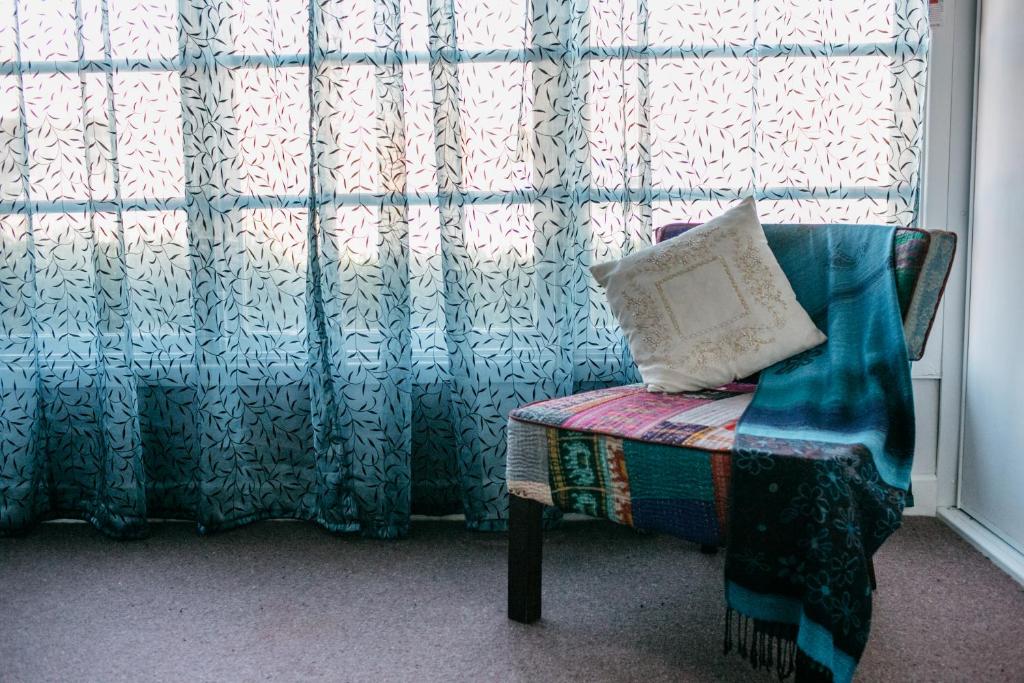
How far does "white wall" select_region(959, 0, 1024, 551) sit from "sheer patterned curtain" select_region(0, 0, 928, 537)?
16 cm

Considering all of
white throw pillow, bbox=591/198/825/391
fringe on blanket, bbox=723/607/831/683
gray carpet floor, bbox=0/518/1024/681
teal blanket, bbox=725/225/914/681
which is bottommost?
gray carpet floor, bbox=0/518/1024/681

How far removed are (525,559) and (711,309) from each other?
63 cm

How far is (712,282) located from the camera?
173cm

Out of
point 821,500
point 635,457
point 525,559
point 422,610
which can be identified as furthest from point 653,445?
point 422,610

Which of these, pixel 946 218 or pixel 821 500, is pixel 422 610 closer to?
pixel 821 500

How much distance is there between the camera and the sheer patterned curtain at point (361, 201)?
6.91 ft

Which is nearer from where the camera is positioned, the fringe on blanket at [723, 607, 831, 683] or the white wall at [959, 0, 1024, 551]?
the fringe on blanket at [723, 607, 831, 683]

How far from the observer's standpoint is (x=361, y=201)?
85.2 inches

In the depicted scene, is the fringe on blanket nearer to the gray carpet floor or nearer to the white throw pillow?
the gray carpet floor

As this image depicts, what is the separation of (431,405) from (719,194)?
942 mm

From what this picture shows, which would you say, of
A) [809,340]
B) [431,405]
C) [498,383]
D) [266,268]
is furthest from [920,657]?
[266,268]

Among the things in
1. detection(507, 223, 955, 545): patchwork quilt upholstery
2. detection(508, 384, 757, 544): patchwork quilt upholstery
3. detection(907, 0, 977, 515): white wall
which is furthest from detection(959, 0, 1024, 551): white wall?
detection(508, 384, 757, 544): patchwork quilt upholstery

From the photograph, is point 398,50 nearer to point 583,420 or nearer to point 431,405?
point 431,405

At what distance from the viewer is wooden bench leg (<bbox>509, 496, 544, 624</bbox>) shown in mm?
1620
